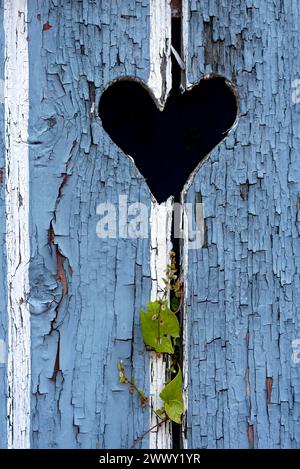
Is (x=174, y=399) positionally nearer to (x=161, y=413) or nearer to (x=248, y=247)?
(x=161, y=413)

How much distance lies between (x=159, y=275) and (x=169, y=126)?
28cm

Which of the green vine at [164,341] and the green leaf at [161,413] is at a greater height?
the green vine at [164,341]

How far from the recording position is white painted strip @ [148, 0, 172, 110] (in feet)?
4.03

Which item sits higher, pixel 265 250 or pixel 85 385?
pixel 265 250

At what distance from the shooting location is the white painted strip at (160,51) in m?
1.23

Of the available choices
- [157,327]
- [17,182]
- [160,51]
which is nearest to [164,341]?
[157,327]

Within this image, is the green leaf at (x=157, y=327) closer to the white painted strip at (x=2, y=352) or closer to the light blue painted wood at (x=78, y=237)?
the light blue painted wood at (x=78, y=237)

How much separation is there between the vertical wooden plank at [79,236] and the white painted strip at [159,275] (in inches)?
0.5

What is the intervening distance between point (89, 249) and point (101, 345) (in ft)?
0.55

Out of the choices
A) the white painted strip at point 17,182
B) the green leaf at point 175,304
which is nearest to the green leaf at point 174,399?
the green leaf at point 175,304

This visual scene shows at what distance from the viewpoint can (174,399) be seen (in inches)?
47.9

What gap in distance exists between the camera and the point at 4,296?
123 cm

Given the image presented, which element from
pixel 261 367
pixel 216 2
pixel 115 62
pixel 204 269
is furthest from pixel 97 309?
pixel 216 2

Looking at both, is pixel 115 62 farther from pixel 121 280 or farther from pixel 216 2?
pixel 121 280
